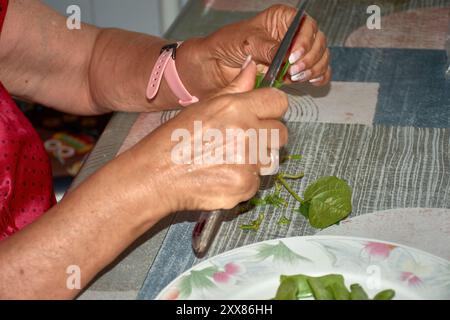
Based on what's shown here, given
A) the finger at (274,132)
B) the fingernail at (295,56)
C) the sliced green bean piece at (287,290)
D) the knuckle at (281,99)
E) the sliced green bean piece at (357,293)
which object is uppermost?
the knuckle at (281,99)

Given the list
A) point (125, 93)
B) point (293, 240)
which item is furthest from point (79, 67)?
point (293, 240)

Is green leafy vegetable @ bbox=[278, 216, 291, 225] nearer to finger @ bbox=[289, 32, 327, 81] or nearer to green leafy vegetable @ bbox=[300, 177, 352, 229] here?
green leafy vegetable @ bbox=[300, 177, 352, 229]

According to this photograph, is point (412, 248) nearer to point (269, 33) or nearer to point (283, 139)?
point (283, 139)

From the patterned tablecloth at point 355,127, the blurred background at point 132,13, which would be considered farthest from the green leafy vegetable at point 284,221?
the blurred background at point 132,13

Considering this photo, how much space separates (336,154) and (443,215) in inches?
7.5

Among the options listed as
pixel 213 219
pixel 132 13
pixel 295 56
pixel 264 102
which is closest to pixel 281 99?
pixel 264 102

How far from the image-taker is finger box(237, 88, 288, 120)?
2.65 feet

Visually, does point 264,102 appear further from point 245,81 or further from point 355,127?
point 355,127

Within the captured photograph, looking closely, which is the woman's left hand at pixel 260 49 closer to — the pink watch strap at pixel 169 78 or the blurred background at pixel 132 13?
the pink watch strap at pixel 169 78

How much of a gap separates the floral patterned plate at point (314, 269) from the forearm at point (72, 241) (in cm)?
9

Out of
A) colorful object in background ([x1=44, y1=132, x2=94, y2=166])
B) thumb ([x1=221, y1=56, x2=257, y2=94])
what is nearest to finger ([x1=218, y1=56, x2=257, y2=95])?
thumb ([x1=221, y1=56, x2=257, y2=94])

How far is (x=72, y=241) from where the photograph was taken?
0.81 m

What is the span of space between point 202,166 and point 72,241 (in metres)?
0.16

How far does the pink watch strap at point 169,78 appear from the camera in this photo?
1168 mm
